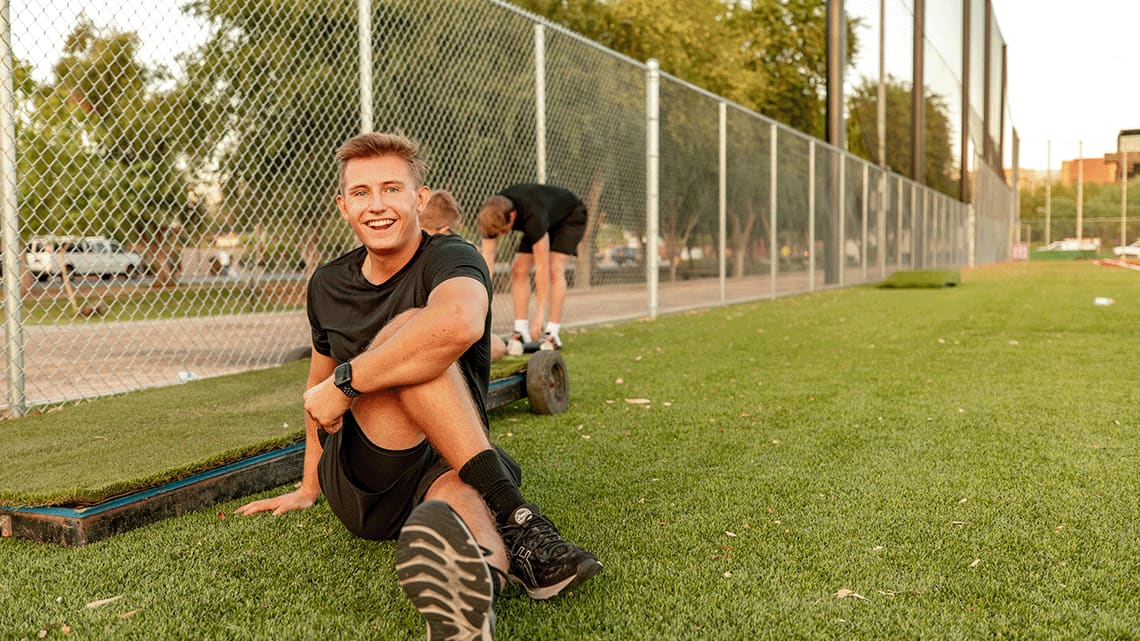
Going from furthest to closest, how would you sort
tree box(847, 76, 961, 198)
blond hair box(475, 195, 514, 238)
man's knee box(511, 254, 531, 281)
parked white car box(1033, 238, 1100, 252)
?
parked white car box(1033, 238, 1100, 252)
tree box(847, 76, 961, 198)
man's knee box(511, 254, 531, 281)
blond hair box(475, 195, 514, 238)

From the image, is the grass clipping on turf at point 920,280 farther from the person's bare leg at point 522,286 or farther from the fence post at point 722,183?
the person's bare leg at point 522,286

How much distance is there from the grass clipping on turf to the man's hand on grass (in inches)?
667

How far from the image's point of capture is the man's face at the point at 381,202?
7.29 ft

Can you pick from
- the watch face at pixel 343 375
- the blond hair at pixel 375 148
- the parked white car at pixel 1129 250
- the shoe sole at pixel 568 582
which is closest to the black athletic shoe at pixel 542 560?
the shoe sole at pixel 568 582

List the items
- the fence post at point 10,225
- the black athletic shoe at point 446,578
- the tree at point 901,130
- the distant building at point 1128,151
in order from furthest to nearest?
the distant building at point 1128,151, the tree at point 901,130, the fence post at point 10,225, the black athletic shoe at point 446,578

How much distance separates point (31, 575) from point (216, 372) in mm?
3504

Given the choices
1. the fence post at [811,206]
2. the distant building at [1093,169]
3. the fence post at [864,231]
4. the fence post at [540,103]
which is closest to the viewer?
the fence post at [540,103]

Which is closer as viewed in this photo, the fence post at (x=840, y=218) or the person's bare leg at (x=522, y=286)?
the person's bare leg at (x=522, y=286)

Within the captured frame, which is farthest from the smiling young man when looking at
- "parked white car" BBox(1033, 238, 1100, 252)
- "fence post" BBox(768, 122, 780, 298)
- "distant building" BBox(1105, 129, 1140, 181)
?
"distant building" BBox(1105, 129, 1140, 181)

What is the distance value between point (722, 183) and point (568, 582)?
10.7 m

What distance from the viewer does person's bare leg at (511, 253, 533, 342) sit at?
6.65 meters

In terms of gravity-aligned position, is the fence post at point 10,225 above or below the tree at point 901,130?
below

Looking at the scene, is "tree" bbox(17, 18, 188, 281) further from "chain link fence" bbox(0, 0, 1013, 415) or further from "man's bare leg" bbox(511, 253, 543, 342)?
"man's bare leg" bbox(511, 253, 543, 342)

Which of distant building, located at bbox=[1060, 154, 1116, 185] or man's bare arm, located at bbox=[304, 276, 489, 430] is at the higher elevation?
distant building, located at bbox=[1060, 154, 1116, 185]
